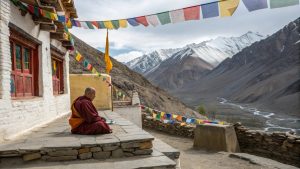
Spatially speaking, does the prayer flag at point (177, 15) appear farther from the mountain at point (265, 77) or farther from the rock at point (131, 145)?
the mountain at point (265, 77)

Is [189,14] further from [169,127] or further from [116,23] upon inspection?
[169,127]

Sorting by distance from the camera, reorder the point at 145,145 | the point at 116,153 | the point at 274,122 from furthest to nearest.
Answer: the point at 274,122
the point at 145,145
the point at 116,153

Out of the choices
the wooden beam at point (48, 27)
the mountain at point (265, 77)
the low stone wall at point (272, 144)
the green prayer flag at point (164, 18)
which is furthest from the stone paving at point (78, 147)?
the mountain at point (265, 77)

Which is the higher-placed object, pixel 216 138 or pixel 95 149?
pixel 95 149

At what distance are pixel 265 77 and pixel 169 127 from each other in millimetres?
71027

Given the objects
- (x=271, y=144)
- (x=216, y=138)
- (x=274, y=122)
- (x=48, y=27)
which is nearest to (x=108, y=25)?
(x=48, y=27)

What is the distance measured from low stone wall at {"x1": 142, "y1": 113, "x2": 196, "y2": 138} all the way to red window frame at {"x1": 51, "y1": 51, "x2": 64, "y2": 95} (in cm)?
492

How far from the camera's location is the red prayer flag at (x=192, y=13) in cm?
733

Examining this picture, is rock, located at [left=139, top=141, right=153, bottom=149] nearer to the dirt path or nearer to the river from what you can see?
the dirt path

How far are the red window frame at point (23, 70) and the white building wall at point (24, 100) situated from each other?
5.5 inches

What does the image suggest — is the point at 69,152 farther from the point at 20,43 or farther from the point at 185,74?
the point at 185,74

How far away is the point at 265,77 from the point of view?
262 ft

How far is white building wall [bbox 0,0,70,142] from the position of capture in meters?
5.64

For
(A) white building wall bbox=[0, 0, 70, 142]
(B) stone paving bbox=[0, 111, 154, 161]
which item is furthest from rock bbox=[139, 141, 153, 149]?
(A) white building wall bbox=[0, 0, 70, 142]
